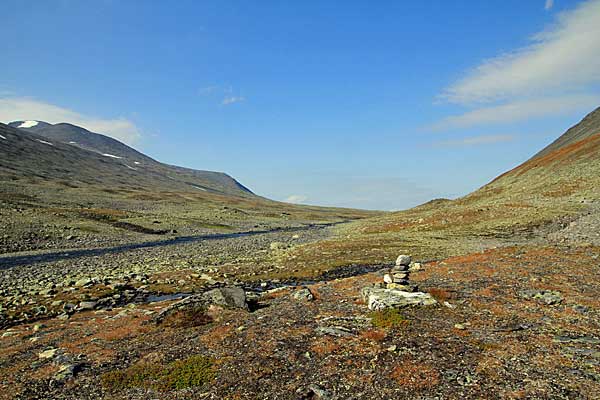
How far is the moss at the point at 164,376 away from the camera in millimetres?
14344

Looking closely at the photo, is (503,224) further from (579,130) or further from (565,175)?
(579,130)

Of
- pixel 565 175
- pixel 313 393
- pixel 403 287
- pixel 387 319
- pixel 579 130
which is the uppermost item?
pixel 579 130

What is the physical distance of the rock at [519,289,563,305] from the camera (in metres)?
21.0

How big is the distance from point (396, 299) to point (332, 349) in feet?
20.6

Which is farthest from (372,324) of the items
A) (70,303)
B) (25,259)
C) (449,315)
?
(25,259)

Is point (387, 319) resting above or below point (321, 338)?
above

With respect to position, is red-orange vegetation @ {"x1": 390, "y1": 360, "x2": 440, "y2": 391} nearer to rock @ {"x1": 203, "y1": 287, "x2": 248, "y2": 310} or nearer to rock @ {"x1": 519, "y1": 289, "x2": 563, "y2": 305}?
rock @ {"x1": 519, "y1": 289, "x2": 563, "y2": 305}

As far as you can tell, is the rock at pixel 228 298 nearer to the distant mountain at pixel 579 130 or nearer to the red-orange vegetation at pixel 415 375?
the red-orange vegetation at pixel 415 375

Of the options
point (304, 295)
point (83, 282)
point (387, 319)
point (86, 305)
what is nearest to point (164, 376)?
point (387, 319)

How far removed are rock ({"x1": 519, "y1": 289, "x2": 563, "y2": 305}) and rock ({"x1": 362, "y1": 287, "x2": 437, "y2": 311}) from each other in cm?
601

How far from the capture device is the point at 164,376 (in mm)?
14883

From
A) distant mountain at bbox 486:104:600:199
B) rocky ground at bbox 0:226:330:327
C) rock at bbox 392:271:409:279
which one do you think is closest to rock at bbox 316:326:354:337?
rock at bbox 392:271:409:279

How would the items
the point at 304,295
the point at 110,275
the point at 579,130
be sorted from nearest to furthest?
the point at 304,295
the point at 110,275
the point at 579,130

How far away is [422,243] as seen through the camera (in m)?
54.0
